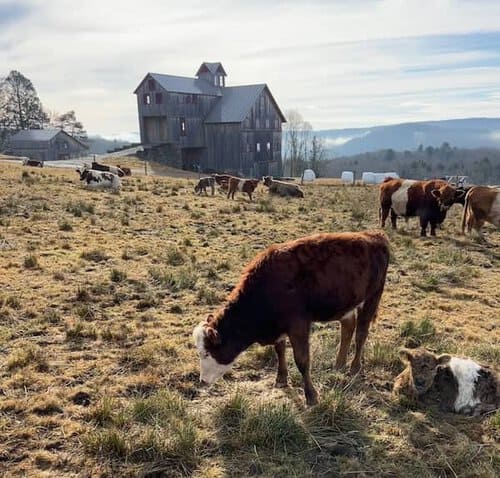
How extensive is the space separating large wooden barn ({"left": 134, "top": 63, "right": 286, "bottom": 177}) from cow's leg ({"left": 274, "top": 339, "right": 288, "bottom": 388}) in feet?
150

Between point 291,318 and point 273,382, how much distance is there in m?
1.06

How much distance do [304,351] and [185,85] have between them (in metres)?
49.9

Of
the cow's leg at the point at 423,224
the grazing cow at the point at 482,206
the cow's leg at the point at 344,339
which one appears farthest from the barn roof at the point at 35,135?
the cow's leg at the point at 344,339

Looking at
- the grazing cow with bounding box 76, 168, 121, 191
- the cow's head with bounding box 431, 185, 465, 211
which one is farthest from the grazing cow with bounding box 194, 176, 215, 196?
the cow's head with bounding box 431, 185, 465, 211

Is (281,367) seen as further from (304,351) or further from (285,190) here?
(285,190)

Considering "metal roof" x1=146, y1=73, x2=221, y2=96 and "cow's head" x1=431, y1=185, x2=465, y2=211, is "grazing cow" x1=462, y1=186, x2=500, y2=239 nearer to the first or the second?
"cow's head" x1=431, y1=185, x2=465, y2=211

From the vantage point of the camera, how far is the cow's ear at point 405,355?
4848 mm

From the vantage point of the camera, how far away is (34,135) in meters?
66.3

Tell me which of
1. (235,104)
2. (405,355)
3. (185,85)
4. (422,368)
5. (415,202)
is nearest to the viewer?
(422,368)

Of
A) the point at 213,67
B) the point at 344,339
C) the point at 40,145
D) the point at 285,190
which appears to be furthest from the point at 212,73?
the point at 344,339

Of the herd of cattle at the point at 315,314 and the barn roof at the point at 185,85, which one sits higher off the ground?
the barn roof at the point at 185,85

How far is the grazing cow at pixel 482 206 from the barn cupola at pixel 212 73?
45.7 m

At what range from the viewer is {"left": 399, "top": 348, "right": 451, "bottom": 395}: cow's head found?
4.64 meters

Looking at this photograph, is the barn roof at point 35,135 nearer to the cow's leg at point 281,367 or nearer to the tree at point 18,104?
the tree at point 18,104
